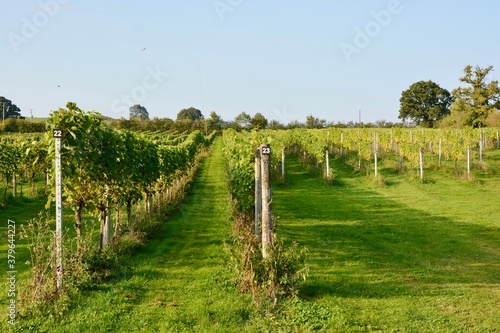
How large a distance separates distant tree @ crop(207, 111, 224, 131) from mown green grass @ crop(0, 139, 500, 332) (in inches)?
2872

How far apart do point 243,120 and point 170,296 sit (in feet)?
264

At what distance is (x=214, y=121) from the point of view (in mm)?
89812

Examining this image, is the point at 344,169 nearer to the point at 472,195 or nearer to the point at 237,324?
the point at 472,195

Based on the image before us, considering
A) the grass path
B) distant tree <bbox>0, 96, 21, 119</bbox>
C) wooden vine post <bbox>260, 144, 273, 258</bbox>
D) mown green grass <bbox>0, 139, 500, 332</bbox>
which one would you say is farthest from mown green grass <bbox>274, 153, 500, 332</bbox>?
distant tree <bbox>0, 96, 21, 119</bbox>

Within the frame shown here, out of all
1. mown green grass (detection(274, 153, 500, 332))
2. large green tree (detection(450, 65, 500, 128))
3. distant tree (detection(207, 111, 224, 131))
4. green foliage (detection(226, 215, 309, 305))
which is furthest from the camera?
distant tree (detection(207, 111, 224, 131))

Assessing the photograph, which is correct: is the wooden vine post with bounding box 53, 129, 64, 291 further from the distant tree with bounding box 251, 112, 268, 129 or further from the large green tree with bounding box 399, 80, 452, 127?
the large green tree with bounding box 399, 80, 452, 127

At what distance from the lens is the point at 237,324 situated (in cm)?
621

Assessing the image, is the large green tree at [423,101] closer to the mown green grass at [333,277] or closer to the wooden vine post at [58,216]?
the mown green grass at [333,277]

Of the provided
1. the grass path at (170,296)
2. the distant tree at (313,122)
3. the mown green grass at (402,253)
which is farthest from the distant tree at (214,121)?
the grass path at (170,296)

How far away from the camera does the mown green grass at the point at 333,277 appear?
6.23 metres

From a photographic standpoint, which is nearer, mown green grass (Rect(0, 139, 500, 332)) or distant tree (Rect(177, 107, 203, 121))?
mown green grass (Rect(0, 139, 500, 332))

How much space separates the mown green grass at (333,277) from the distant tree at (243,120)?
228 ft

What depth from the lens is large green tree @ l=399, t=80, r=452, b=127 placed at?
80312 mm

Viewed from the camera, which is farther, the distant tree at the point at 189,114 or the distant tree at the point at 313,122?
the distant tree at the point at 189,114
